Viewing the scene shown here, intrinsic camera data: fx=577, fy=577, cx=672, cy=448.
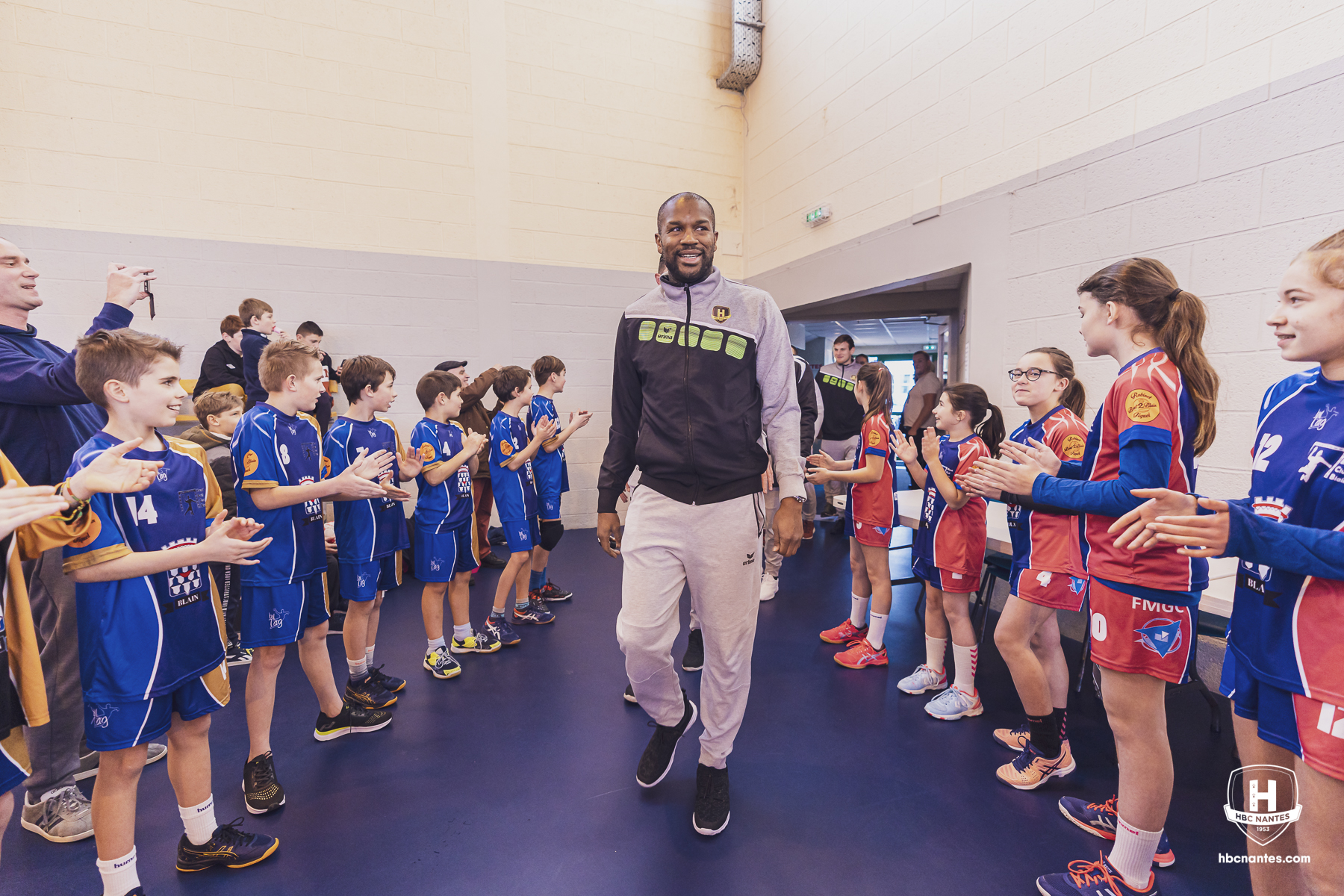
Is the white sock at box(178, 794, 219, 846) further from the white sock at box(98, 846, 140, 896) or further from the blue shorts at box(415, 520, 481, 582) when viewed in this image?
the blue shorts at box(415, 520, 481, 582)

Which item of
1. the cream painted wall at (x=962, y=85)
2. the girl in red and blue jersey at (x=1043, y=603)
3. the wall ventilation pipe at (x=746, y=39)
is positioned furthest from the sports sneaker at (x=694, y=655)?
the wall ventilation pipe at (x=746, y=39)

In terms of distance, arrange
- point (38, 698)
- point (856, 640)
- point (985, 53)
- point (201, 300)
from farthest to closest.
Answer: point (201, 300)
point (985, 53)
point (856, 640)
point (38, 698)

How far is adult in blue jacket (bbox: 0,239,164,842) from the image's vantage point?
1.66 metres

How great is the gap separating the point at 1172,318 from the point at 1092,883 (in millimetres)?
1446

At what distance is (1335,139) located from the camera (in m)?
2.13

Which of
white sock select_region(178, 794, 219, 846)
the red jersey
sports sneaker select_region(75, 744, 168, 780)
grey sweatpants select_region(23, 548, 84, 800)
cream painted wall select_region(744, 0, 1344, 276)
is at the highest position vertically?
cream painted wall select_region(744, 0, 1344, 276)

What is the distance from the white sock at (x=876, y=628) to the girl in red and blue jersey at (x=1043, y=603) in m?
0.77

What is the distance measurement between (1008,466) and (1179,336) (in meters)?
0.49

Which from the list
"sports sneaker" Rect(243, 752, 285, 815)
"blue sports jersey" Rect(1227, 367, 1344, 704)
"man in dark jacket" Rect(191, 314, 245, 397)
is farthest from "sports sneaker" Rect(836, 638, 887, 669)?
"man in dark jacket" Rect(191, 314, 245, 397)

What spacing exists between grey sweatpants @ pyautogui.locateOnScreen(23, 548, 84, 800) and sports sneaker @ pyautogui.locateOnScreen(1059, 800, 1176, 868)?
10.3 feet

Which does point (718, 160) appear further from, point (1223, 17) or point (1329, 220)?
point (1329, 220)

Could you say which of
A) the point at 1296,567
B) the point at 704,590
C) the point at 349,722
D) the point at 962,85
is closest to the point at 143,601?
the point at 349,722

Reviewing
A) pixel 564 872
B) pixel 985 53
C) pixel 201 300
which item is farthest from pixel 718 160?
pixel 564 872

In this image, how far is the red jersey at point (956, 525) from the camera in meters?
2.35
